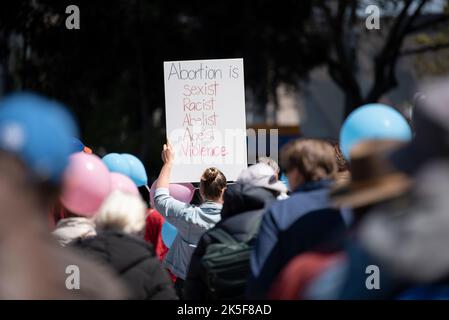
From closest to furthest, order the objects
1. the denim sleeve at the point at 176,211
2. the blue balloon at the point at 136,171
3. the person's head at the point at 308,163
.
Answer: the person's head at the point at 308,163
the denim sleeve at the point at 176,211
the blue balloon at the point at 136,171

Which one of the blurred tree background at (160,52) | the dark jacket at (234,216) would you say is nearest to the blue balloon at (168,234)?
the dark jacket at (234,216)

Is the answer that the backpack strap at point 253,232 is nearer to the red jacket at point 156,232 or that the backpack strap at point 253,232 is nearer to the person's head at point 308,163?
the person's head at point 308,163

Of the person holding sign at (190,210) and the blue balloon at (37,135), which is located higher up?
the blue balloon at (37,135)

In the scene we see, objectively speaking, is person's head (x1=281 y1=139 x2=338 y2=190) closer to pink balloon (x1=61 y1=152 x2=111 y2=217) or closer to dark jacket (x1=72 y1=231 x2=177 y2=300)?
dark jacket (x1=72 y1=231 x2=177 y2=300)

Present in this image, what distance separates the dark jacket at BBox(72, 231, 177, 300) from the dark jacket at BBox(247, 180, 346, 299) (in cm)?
39

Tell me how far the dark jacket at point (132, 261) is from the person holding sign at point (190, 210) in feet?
4.69

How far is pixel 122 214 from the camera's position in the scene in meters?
3.58

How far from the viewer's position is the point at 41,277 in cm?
203

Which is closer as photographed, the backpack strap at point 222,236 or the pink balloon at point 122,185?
the pink balloon at point 122,185

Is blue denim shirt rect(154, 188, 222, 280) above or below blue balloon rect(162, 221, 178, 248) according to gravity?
above

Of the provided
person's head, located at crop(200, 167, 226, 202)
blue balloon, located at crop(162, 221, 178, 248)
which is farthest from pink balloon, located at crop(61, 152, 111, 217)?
blue balloon, located at crop(162, 221, 178, 248)

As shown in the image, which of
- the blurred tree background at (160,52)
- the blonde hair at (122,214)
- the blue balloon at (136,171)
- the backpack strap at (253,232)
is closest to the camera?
the blonde hair at (122,214)

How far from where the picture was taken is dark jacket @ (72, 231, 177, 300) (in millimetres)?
3520

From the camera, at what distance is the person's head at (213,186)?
17.0 ft
